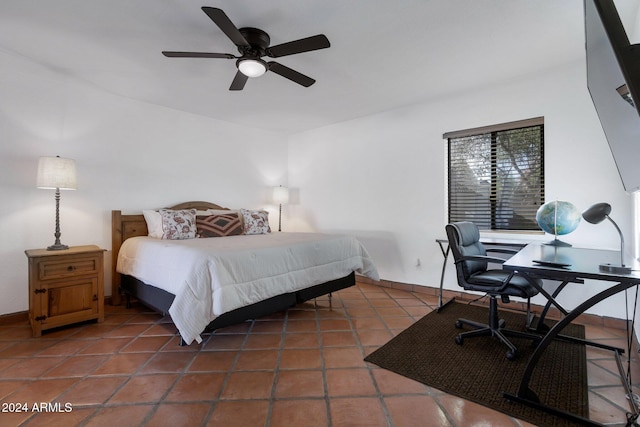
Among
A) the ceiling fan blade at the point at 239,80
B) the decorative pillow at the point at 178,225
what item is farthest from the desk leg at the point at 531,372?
the decorative pillow at the point at 178,225

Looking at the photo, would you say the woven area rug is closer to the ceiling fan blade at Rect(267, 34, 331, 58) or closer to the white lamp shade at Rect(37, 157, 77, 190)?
the ceiling fan blade at Rect(267, 34, 331, 58)

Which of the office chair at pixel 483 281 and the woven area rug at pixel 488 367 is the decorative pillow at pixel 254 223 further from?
the office chair at pixel 483 281

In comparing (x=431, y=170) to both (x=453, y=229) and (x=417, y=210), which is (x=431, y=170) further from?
(x=453, y=229)

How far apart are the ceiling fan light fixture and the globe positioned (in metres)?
2.53

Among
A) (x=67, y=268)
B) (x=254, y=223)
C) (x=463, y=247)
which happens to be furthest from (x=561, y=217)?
(x=67, y=268)

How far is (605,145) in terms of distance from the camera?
8.66 ft

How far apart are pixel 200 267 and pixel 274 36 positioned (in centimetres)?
183

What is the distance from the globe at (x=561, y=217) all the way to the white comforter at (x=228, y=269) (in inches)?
66.1

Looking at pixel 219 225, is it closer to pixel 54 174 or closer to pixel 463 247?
pixel 54 174

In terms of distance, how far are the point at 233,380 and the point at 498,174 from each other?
325 cm

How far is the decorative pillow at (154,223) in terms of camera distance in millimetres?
3344

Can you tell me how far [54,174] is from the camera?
8.61 ft

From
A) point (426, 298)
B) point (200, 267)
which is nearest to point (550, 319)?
point (426, 298)

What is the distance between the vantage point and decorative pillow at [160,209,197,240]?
10.7 feet
